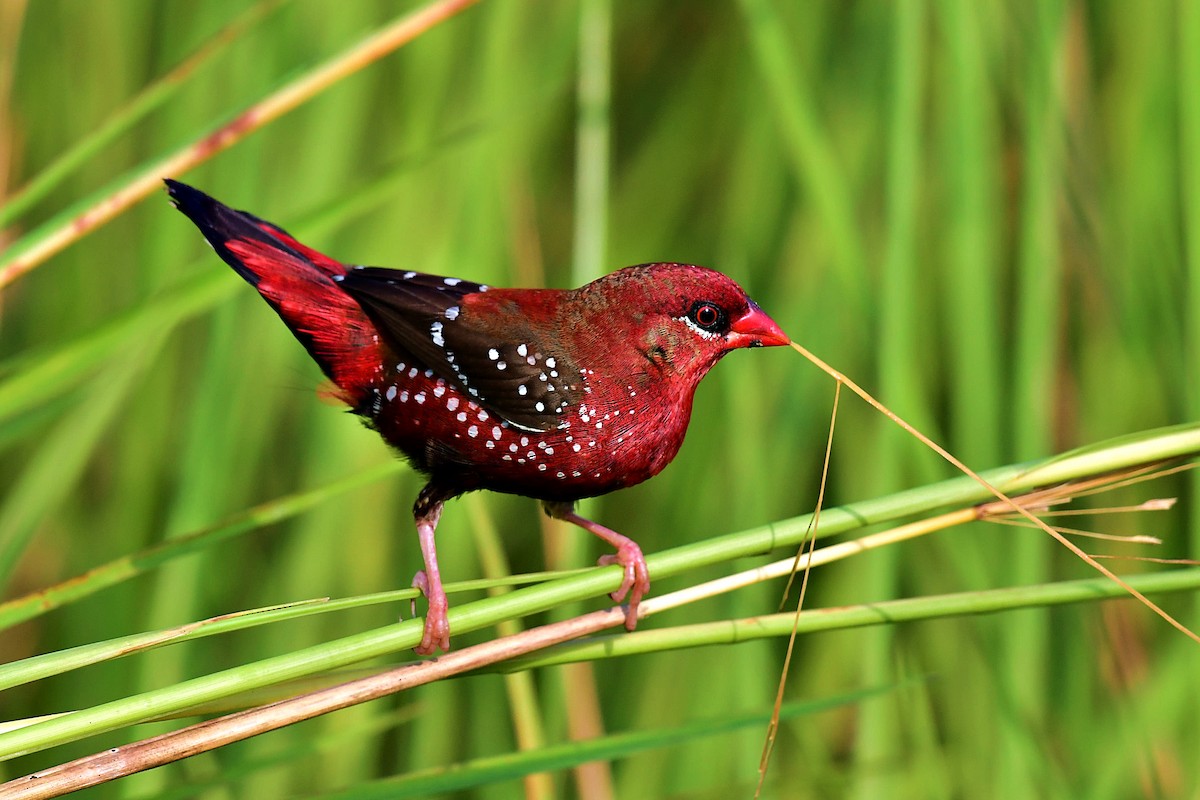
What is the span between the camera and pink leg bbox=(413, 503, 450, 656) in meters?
1.97

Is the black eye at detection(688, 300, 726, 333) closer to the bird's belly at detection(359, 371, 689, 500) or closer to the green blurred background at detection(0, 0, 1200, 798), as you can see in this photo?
the bird's belly at detection(359, 371, 689, 500)

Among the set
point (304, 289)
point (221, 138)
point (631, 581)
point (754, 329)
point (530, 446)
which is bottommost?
point (631, 581)

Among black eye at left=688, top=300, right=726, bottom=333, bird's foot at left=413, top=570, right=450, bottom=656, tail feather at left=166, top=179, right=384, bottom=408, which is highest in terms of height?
tail feather at left=166, top=179, right=384, bottom=408

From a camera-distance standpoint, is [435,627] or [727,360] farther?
[727,360]

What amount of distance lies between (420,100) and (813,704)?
1897 millimetres

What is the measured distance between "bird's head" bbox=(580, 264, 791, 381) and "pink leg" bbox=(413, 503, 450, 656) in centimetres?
55

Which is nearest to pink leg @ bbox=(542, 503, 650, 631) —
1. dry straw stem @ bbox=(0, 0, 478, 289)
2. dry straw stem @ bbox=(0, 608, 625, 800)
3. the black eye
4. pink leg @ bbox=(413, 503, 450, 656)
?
dry straw stem @ bbox=(0, 608, 625, 800)

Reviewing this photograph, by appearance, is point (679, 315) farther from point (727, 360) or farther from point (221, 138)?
point (221, 138)

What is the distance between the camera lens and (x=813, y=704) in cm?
201

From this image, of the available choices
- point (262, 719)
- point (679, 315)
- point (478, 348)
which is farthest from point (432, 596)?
point (679, 315)

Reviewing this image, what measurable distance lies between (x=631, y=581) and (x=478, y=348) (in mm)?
522

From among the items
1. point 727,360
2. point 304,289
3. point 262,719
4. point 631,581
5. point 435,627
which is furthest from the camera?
point 727,360

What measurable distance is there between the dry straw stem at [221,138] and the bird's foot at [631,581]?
1081 millimetres

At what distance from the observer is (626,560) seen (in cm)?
228
